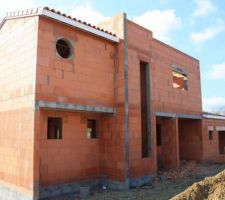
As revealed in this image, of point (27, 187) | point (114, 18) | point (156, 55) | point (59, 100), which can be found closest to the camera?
point (27, 187)

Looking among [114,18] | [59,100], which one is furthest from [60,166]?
[114,18]

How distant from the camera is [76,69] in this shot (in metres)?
9.63

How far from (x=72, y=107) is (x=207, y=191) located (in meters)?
4.97

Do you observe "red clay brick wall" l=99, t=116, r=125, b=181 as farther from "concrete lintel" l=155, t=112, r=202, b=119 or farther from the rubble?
"concrete lintel" l=155, t=112, r=202, b=119

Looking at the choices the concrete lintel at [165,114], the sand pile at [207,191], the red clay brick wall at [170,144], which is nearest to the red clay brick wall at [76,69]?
the concrete lintel at [165,114]

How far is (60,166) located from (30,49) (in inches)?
160

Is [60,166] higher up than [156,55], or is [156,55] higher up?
[156,55]

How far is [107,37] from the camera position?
10.5 metres

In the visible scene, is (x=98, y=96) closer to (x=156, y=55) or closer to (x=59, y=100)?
(x=59, y=100)

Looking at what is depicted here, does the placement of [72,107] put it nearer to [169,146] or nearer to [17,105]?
[17,105]

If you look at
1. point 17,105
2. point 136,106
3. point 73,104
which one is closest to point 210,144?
point 136,106

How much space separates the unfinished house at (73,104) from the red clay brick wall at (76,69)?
0.03 meters

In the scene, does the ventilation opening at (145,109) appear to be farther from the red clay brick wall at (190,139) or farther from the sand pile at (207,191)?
the red clay brick wall at (190,139)

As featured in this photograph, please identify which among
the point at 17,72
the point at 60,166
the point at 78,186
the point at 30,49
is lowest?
the point at 78,186
